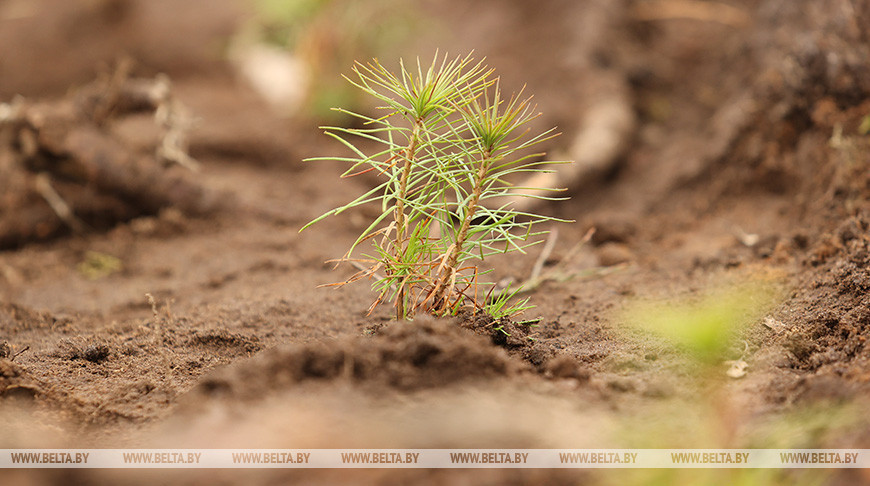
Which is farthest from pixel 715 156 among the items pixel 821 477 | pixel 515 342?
pixel 821 477

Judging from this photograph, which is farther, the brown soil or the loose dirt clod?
the loose dirt clod

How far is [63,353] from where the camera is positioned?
176 centimetres

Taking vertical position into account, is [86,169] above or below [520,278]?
above

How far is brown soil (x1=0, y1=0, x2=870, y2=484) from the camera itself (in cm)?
121

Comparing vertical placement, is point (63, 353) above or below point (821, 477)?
above

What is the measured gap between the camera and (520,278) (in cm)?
228

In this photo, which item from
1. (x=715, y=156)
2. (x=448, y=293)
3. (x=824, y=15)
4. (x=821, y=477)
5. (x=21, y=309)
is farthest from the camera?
(x=715, y=156)

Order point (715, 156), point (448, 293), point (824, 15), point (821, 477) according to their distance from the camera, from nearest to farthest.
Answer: point (821, 477)
point (448, 293)
point (824, 15)
point (715, 156)

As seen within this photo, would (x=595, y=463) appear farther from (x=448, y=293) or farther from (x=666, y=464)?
(x=448, y=293)

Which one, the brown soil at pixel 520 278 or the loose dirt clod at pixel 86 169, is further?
the loose dirt clod at pixel 86 169

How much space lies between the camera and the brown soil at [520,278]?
1.21m

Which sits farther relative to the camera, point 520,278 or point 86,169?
point 86,169

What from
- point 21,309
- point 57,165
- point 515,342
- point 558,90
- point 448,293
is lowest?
point 515,342

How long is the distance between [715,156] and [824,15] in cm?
68
